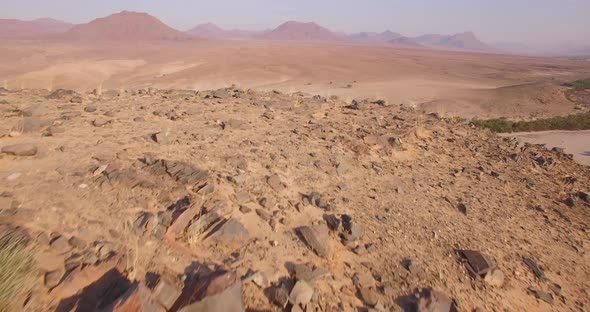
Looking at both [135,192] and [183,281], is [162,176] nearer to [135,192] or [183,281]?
[135,192]

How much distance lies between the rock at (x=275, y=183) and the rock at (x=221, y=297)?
199 centimetres

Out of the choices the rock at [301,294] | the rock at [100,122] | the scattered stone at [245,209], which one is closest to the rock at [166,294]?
the rock at [301,294]

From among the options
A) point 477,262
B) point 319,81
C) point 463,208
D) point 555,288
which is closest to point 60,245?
point 477,262

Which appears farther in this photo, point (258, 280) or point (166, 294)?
point (258, 280)

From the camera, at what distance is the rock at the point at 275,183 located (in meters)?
4.66

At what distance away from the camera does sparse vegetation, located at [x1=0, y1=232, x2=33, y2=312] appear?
241cm

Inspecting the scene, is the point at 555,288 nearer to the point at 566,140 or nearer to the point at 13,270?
the point at 13,270

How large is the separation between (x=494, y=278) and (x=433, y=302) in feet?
2.99

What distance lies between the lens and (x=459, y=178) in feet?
19.3

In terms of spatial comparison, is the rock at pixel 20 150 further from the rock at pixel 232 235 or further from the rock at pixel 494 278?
the rock at pixel 494 278

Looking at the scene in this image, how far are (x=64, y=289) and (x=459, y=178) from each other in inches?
215

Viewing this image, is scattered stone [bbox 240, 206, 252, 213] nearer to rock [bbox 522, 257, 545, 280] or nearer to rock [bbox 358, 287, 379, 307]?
rock [bbox 358, 287, 379, 307]

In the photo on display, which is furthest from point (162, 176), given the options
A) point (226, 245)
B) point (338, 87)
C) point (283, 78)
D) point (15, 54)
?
point (15, 54)

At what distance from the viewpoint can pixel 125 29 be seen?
325 ft
